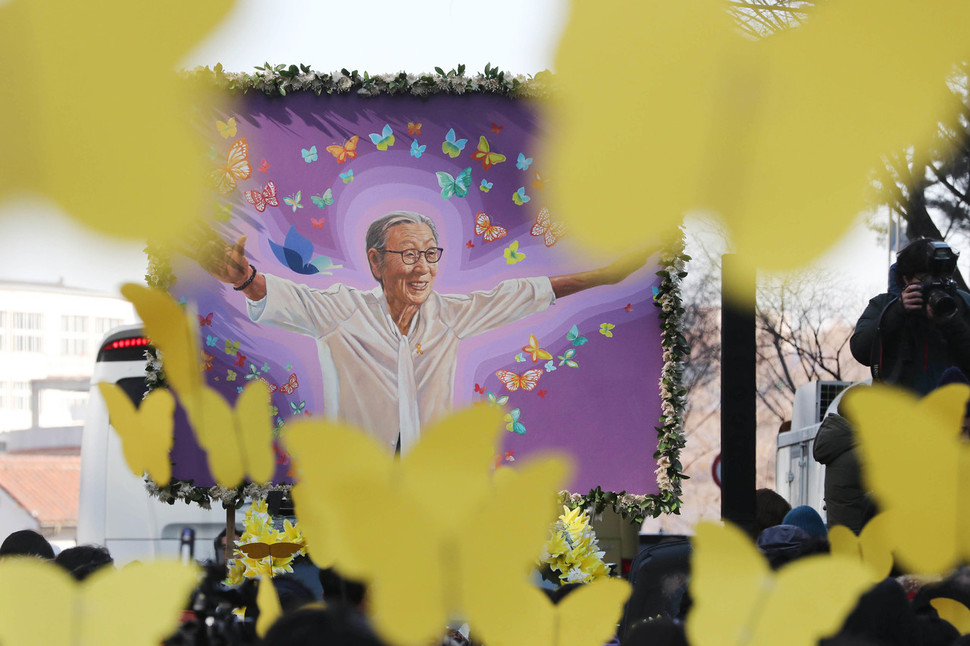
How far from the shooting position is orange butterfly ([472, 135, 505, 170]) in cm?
282

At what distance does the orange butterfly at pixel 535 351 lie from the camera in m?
2.87

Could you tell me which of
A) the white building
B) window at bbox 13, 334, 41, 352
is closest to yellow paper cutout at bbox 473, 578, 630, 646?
the white building

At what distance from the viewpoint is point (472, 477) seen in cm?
43

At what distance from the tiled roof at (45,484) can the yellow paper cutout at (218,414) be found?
12.0ft

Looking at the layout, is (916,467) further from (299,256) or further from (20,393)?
(299,256)

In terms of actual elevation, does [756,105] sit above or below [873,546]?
above

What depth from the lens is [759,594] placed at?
466 mm

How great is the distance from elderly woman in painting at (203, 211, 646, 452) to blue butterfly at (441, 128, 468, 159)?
207 mm

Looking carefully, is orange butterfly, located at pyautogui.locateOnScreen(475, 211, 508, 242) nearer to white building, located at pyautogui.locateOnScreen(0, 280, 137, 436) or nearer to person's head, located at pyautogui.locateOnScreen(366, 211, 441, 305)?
person's head, located at pyautogui.locateOnScreen(366, 211, 441, 305)

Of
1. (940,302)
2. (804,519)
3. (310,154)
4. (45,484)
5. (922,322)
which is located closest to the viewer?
(940,302)

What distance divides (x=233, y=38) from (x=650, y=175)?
10.3 inches

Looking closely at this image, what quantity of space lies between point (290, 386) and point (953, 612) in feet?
7.65

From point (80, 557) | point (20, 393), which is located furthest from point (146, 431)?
point (20, 393)

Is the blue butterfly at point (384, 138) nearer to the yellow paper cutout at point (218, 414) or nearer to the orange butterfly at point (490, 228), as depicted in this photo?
the orange butterfly at point (490, 228)
